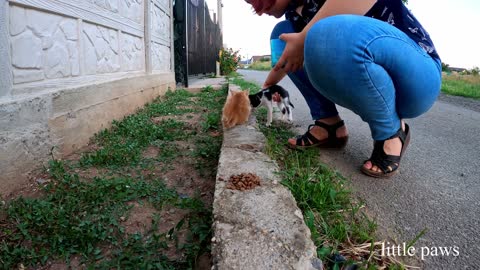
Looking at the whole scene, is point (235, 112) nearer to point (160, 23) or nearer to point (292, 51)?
point (292, 51)

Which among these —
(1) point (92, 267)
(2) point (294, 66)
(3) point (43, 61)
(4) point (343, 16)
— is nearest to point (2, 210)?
(1) point (92, 267)

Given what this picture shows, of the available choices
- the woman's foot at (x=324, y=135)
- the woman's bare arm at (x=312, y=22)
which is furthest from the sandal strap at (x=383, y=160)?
the woman's bare arm at (x=312, y=22)

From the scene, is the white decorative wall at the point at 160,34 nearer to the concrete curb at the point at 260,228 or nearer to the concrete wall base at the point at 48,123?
the concrete wall base at the point at 48,123

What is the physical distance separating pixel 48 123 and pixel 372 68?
1699mm

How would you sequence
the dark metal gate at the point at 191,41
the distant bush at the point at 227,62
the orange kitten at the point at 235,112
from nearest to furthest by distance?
1. the orange kitten at the point at 235,112
2. the dark metal gate at the point at 191,41
3. the distant bush at the point at 227,62

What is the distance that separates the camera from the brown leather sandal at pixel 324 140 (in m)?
2.05

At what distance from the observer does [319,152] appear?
1994 mm

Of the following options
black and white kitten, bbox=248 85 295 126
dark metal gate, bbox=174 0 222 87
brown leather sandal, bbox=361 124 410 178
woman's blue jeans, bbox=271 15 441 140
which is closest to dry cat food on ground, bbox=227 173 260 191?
woman's blue jeans, bbox=271 15 441 140

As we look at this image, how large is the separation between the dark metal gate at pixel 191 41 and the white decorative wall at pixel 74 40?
8.44 ft

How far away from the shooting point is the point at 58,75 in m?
1.97

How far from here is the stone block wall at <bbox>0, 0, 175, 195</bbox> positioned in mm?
1519

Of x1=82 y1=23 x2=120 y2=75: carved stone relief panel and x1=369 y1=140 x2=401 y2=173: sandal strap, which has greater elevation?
x1=82 y1=23 x2=120 y2=75: carved stone relief panel

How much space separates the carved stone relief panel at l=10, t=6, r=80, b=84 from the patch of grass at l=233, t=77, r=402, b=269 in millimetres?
1344

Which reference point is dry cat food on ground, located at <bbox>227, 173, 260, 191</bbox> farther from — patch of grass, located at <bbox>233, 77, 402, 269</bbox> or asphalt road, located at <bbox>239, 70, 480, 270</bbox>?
asphalt road, located at <bbox>239, 70, 480, 270</bbox>
